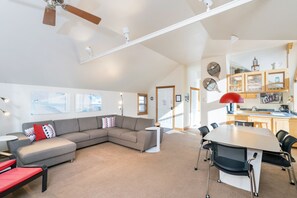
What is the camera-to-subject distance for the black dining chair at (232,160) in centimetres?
176

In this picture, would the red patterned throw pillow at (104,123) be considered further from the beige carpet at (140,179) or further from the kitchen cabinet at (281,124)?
the kitchen cabinet at (281,124)

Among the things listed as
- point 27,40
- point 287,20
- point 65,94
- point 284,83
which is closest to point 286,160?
point 287,20

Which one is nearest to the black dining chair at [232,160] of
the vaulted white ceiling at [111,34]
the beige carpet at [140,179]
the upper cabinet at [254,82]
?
the beige carpet at [140,179]

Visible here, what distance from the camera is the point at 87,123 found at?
4.47 metres

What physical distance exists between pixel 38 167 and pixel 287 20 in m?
4.15

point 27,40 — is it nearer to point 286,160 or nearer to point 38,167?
point 38,167

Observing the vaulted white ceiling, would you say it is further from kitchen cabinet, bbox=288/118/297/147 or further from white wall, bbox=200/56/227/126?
kitchen cabinet, bbox=288/118/297/147

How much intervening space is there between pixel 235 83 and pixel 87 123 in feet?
15.7

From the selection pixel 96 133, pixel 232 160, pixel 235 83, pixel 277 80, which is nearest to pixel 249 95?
pixel 235 83

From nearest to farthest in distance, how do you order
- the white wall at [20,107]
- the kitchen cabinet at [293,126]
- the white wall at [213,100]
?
the white wall at [20,107] < the kitchen cabinet at [293,126] < the white wall at [213,100]

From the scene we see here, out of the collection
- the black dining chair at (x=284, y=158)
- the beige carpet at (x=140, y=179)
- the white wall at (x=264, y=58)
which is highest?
Result: the white wall at (x=264, y=58)

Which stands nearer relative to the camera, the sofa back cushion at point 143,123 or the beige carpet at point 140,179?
the beige carpet at point 140,179

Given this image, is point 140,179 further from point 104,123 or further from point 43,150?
point 104,123

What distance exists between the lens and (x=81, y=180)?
A: 2.38 meters
